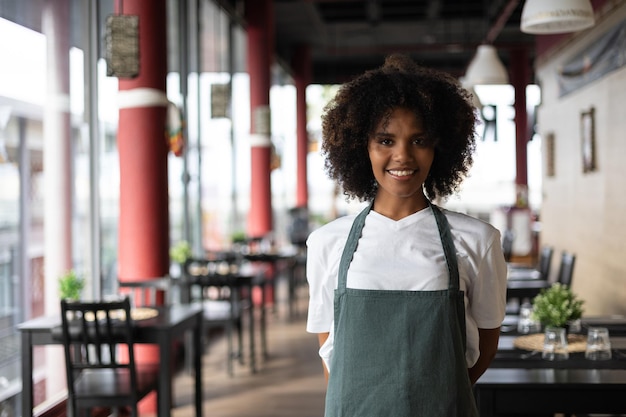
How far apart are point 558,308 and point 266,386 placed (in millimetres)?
3269

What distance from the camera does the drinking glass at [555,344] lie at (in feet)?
10.9

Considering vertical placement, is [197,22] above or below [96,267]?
above

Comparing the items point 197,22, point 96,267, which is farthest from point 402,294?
point 197,22

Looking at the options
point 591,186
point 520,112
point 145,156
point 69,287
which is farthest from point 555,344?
point 520,112

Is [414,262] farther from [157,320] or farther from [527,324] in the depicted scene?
[157,320]

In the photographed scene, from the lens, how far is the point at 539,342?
3.58 metres

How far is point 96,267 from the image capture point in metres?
5.88

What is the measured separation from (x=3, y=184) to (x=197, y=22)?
4717 mm

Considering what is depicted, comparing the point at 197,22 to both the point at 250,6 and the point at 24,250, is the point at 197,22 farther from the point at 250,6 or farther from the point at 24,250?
the point at 24,250

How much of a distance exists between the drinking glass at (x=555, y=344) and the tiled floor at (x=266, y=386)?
8.19 feet

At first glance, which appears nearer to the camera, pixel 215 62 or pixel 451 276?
pixel 451 276

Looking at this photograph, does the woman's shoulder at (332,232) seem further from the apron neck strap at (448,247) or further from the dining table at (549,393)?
the dining table at (549,393)

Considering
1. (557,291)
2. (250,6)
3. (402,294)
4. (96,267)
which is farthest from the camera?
(250,6)

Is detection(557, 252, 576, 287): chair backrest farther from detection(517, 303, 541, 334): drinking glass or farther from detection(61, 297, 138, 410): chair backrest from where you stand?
detection(61, 297, 138, 410): chair backrest
